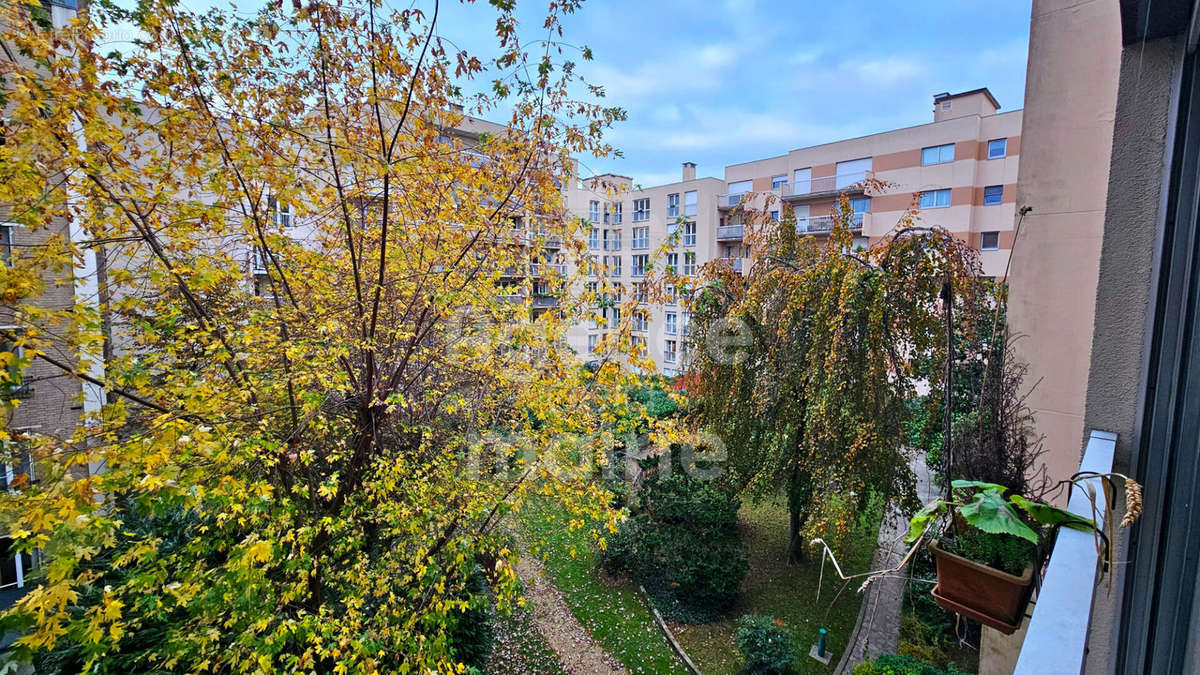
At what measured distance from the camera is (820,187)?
19.4m

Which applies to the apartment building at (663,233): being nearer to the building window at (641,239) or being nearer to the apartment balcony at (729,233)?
the building window at (641,239)

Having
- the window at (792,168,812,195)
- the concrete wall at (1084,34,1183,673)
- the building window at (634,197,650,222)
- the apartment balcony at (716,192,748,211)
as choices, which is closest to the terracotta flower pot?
the concrete wall at (1084,34,1183,673)

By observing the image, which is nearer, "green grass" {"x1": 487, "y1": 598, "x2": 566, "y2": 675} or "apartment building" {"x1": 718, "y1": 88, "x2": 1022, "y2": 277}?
"green grass" {"x1": 487, "y1": 598, "x2": 566, "y2": 675}

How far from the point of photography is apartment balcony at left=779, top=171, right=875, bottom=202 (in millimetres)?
18656

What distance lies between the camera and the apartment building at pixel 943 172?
51.8ft

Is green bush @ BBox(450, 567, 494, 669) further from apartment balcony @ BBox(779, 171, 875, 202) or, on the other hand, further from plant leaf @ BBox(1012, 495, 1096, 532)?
apartment balcony @ BBox(779, 171, 875, 202)

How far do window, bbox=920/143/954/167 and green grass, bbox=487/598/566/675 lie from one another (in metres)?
18.3

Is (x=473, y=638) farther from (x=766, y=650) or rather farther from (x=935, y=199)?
(x=935, y=199)

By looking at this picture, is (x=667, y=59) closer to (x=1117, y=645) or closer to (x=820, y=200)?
(x=1117, y=645)

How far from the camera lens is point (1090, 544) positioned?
108 centimetres

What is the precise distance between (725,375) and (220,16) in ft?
22.5

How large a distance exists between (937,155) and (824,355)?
50.0ft

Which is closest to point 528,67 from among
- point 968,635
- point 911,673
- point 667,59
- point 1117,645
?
point 667,59

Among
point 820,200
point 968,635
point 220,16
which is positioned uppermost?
point 820,200
